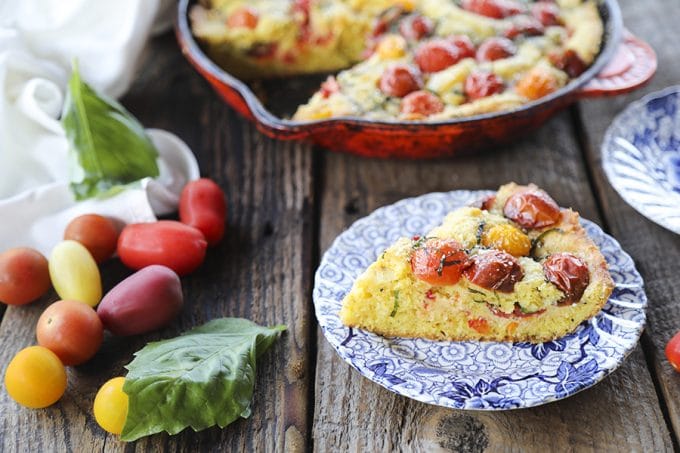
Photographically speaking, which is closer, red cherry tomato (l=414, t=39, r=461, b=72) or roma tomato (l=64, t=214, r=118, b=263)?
roma tomato (l=64, t=214, r=118, b=263)

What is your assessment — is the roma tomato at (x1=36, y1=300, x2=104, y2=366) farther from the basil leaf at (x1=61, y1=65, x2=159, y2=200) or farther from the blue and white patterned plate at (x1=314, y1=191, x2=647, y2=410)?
the blue and white patterned plate at (x1=314, y1=191, x2=647, y2=410)

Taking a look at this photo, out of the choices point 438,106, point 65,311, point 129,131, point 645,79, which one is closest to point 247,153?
point 129,131

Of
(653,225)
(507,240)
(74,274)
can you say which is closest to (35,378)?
(74,274)

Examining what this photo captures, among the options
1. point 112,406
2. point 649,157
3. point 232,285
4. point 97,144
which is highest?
point 649,157

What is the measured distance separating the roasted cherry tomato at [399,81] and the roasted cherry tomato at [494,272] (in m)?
0.89

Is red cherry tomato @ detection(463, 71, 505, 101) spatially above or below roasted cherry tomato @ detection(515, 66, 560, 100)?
below

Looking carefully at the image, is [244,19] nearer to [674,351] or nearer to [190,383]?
[190,383]

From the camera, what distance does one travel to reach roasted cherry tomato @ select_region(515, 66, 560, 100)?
9.02 ft

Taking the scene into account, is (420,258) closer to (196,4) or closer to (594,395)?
(594,395)

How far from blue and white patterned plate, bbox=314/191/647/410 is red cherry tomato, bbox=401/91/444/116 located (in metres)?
0.58

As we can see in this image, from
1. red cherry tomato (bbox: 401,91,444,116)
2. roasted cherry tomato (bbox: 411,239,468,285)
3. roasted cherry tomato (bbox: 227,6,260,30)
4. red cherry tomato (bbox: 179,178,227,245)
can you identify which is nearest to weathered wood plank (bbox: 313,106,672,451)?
roasted cherry tomato (bbox: 411,239,468,285)

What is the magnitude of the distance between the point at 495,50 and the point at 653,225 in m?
0.80

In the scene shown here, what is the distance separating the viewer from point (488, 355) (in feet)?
7.09

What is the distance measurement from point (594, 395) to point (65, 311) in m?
1.41
